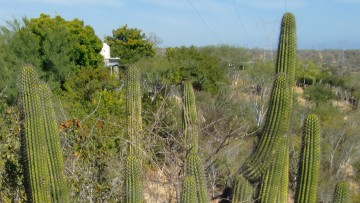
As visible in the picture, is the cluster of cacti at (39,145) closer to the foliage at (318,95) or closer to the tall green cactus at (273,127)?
the tall green cactus at (273,127)

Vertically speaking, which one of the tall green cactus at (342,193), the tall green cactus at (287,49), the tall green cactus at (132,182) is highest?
the tall green cactus at (287,49)

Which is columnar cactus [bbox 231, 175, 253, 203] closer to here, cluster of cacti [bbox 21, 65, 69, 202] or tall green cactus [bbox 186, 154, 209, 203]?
tall green cactus [bbox 186, 154, 209, 203]

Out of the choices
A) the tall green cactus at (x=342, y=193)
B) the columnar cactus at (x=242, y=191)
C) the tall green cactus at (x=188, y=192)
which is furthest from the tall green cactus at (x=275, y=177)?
the tall green cactus at (x=188, y=192)

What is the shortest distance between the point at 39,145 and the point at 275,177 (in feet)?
8.10

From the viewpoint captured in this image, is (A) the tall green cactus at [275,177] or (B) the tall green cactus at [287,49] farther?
(B) the tall green cactus at [287,49]

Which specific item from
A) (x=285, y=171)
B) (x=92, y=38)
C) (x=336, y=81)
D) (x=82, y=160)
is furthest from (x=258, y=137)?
(x=336, y=81)

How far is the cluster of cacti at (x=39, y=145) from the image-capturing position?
463 cm

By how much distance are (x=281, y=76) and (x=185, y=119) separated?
284 centimetres

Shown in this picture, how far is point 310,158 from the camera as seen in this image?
573cm

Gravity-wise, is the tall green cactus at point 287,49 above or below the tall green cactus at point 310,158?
above

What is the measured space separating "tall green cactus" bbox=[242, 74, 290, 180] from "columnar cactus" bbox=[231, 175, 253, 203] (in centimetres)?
13

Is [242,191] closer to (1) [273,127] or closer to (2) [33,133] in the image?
(1) [273,127]

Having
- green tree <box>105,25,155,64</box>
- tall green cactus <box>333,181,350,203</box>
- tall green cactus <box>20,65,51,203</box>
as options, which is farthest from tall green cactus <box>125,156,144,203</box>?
green tree <box>105,25,155,64</box>

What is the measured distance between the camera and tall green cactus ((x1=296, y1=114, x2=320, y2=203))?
5727 millimetres
